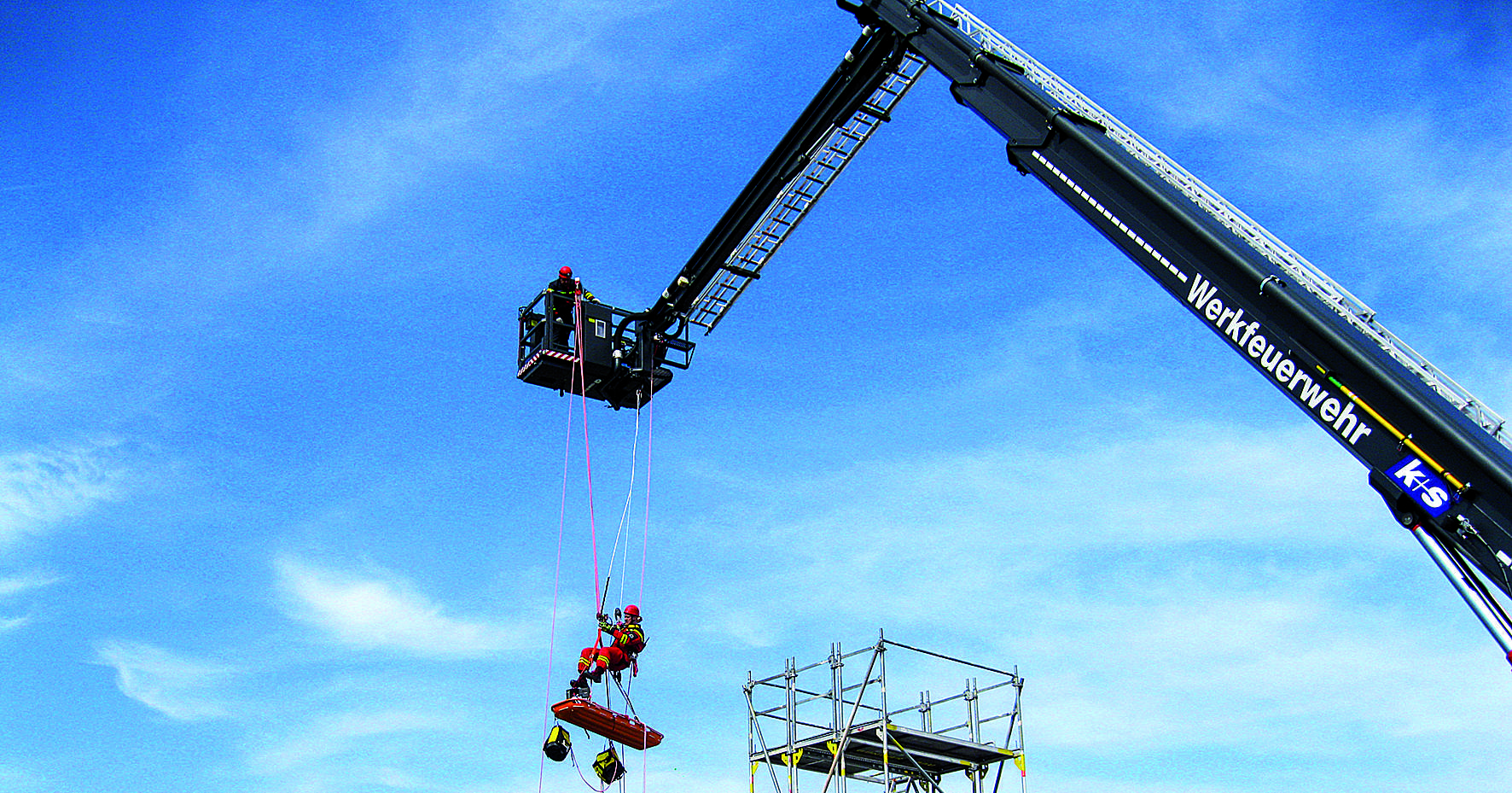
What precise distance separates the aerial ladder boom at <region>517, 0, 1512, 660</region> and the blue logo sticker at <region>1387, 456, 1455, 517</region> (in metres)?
0.01

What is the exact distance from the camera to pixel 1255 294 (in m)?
14.5

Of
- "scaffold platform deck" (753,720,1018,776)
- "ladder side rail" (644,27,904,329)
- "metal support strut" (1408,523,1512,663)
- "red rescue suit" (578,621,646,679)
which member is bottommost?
"metal support strut" (1408,523,1512,663)

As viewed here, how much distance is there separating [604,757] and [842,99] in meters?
11.5

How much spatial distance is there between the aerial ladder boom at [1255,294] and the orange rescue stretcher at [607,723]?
10433 mm

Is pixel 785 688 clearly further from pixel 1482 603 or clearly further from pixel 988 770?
pixel 1482 603

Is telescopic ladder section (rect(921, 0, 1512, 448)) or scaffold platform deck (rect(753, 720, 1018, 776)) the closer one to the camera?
telescopic ladder section (rect(921, 0, 1512, 448))

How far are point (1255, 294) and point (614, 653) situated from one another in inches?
463

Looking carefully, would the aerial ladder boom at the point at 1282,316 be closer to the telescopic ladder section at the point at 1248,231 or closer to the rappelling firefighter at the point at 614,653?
the telescopic ladder section at the point at 1248,231

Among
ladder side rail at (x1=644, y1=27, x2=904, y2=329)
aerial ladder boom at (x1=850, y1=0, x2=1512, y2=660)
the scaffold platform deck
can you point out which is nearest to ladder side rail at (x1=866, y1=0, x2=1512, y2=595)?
aerial ladder boom at (x1=850, y1=0, x2=1512, y2=660)

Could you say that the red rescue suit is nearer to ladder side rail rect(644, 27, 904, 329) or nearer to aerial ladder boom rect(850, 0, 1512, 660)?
ladder side rail rect(644, 27, 904, 329)

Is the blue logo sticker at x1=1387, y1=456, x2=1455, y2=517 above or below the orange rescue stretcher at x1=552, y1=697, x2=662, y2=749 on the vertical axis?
below

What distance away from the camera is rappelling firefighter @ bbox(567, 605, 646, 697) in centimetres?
2131

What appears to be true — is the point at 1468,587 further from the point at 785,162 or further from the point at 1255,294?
the point at 785,162

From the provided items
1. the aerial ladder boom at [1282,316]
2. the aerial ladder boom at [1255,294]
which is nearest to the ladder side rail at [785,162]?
the aerial ladder boom at [1255,294]
